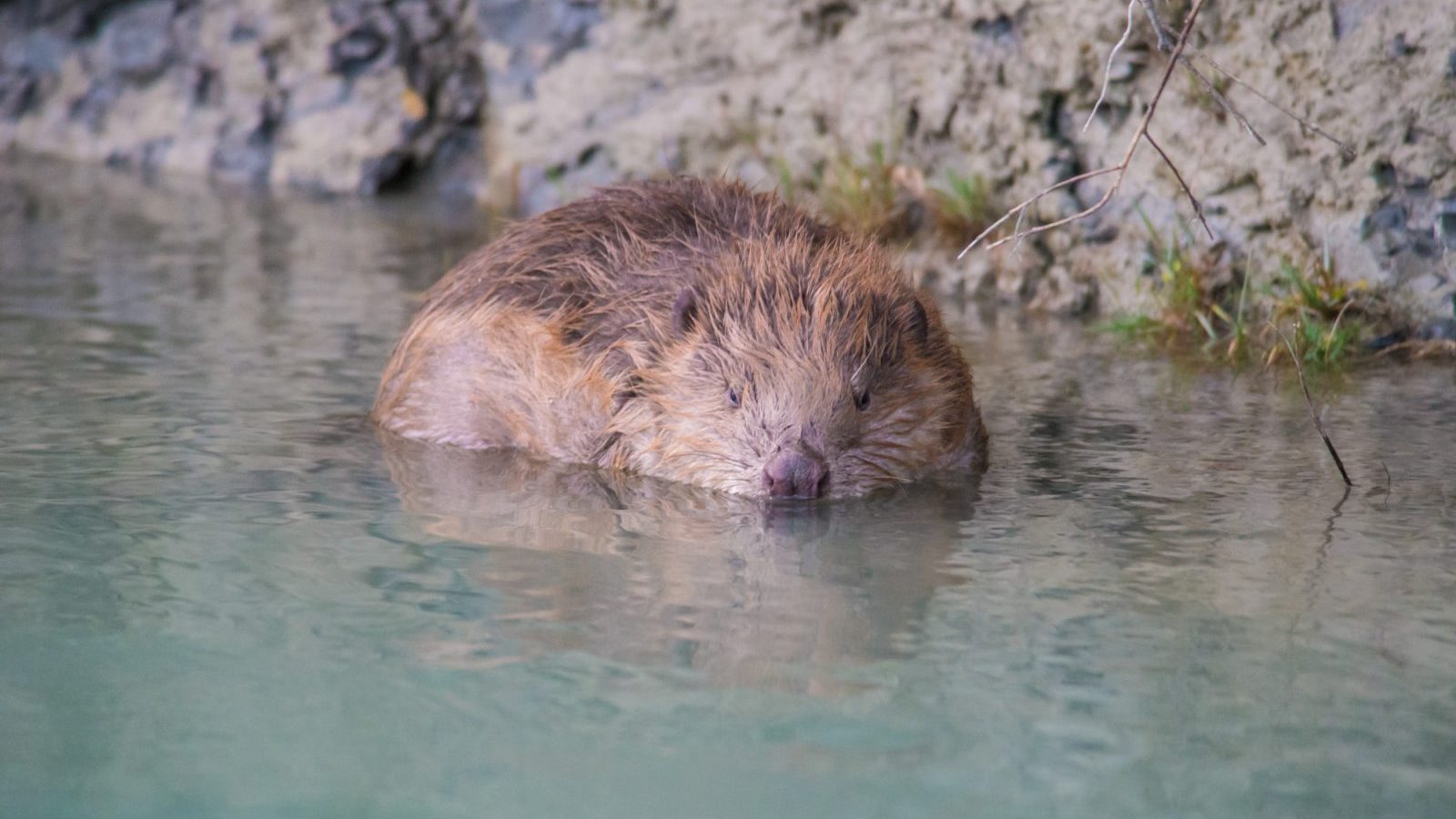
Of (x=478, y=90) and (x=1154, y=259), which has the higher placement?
(x=478, y=90)

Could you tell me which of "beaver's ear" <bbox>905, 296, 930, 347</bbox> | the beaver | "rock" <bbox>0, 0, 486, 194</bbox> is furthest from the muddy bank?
"beaver's ear" <bbox>905, 296, 930, 347</bbox>

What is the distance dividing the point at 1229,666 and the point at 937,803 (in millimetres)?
737

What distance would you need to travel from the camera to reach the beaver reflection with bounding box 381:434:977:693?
2.96 meters

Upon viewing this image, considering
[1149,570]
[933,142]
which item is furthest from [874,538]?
[933,142]

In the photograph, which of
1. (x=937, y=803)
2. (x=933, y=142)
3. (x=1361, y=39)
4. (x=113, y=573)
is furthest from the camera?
(x=933, y=142)

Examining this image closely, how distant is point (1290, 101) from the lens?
5723mm

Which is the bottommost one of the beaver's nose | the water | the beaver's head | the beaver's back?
the water

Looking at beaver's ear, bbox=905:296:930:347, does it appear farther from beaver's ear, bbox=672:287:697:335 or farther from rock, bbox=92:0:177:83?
rock, bbox=92:0:177:83

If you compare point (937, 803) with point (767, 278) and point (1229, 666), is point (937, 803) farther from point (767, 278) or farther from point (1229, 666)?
point (767, 278)

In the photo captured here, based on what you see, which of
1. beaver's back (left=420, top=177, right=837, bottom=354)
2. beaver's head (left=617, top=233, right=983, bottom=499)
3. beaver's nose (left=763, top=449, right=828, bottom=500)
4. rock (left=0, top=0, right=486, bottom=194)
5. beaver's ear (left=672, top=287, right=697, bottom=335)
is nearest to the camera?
beaver's nose (left=763, top=449, right=828, bottom=500)

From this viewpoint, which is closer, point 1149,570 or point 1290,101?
point 1149,570

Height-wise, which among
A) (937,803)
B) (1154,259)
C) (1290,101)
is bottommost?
(937,803)

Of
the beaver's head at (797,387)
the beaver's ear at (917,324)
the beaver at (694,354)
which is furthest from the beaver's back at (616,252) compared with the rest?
the beaver's ear at (917,324)

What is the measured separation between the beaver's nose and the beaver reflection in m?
0.04
